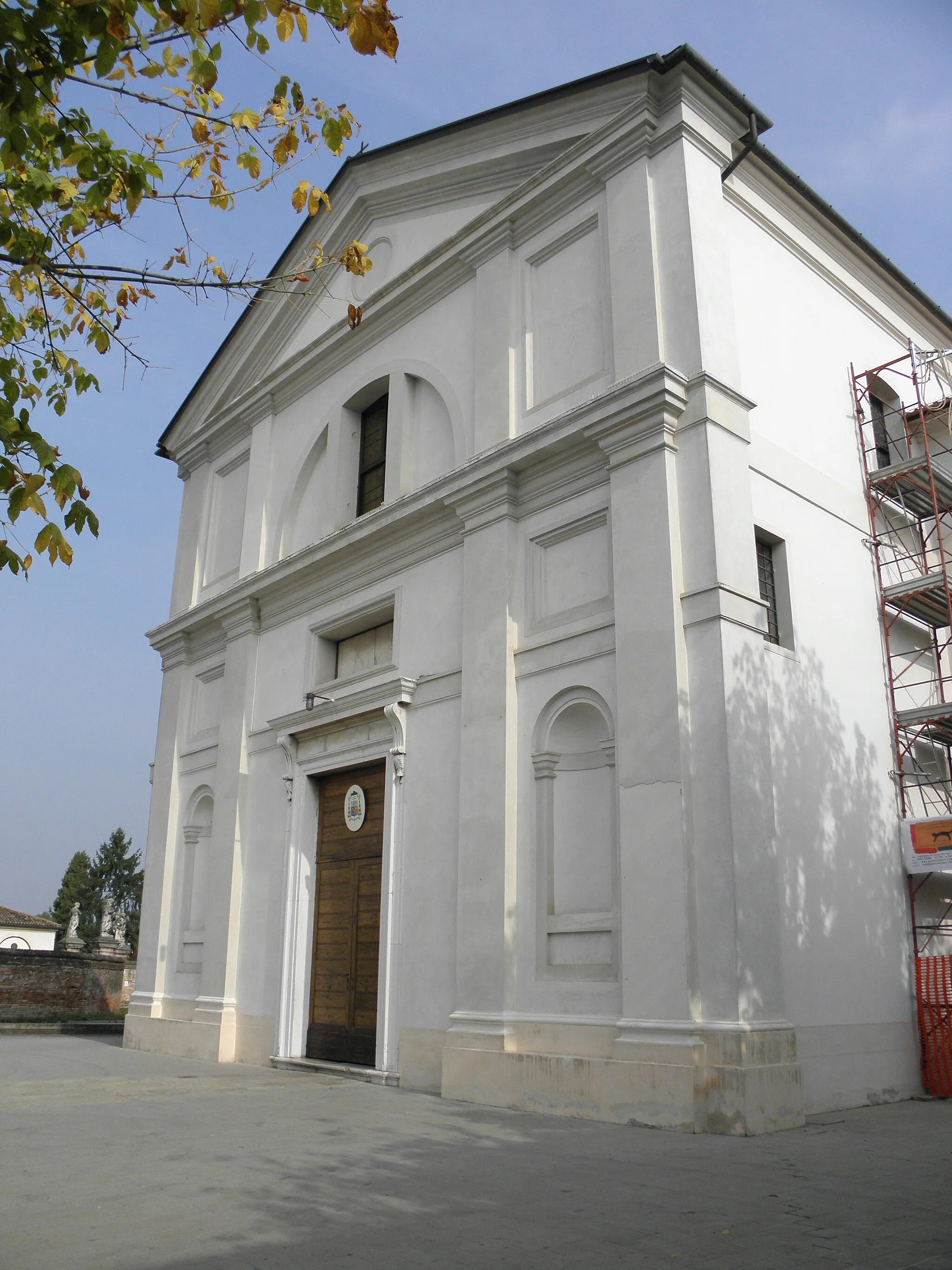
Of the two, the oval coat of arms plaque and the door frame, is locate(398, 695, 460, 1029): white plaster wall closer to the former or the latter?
the door frame

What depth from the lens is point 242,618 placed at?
51.3ft

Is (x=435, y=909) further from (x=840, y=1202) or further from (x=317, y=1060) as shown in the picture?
(x=840, y=1202)

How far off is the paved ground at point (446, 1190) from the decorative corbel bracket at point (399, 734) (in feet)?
12.3

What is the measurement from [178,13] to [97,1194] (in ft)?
18.8

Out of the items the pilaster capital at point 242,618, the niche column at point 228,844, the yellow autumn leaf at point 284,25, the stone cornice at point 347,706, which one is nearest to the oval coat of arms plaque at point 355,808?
the stone cornice at point 347,706

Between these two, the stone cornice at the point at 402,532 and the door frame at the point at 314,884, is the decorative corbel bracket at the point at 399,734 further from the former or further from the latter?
the stone cornice at the point at 402,532

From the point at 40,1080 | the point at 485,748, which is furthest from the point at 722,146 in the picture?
the point at 40,1080

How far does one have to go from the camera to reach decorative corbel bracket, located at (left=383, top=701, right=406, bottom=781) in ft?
39.6

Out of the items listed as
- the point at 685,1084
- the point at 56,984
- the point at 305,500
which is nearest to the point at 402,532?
the point at 305,500

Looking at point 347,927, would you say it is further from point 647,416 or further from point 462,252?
point 462,252

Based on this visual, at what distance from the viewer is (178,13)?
14.5 feet

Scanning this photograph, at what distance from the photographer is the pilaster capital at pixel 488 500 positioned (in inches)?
448

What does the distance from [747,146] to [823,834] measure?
23.5 feet

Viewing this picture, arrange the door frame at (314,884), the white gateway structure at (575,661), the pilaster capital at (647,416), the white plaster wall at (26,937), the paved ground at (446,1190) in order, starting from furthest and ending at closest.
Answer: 1. the white plaster wall at (26,937)
2. the door frame at (314,884)
3. the pilaster capital at (647,416)
4. the white gateway structure at (575,661)
5. the paved ground at (446,1190)
